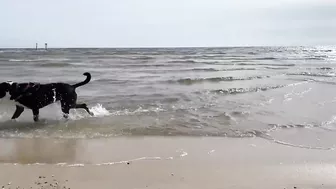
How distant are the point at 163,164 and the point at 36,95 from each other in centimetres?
365

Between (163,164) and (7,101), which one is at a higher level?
(7,101)

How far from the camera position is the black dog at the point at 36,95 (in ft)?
23.8

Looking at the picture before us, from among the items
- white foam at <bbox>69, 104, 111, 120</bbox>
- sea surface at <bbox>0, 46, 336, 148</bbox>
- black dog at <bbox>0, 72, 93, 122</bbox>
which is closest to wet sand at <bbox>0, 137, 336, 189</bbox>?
sea surface at <bbox>0, 46, 336, 148</bbox>

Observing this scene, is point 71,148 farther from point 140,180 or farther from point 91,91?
point 91,91

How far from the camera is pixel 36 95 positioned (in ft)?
Result: 24.7

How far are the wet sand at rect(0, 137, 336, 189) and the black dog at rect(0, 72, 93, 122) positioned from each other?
137 cm

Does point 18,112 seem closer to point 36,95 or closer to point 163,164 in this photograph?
point 36,95

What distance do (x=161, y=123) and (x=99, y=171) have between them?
3.00 meters

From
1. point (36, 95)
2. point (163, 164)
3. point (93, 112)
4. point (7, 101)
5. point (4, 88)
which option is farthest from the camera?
point (93, 112)

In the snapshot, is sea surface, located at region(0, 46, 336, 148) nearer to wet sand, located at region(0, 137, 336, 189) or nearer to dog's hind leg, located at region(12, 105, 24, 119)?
dog's hind leg, located at region(12, 105, 24, 119)

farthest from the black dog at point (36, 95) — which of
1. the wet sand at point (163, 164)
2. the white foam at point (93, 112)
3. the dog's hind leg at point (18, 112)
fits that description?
the wet sand at point (163, 164)

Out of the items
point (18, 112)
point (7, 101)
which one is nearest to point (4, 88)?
point (7, 101)

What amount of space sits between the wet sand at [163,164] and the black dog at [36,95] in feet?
4.51

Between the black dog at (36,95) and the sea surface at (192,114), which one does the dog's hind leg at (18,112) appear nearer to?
the black dog at (36,95)
